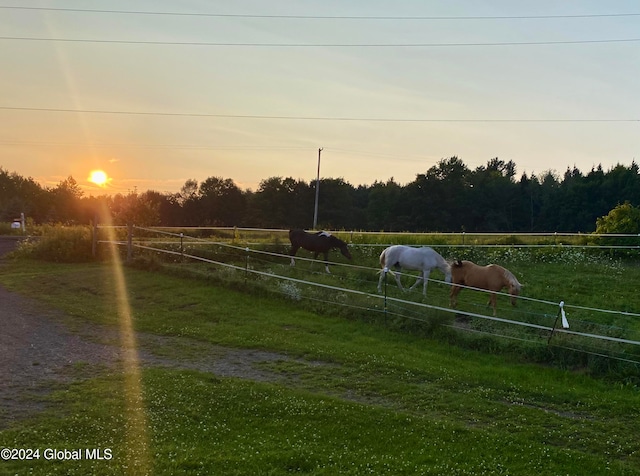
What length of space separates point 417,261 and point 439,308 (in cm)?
372

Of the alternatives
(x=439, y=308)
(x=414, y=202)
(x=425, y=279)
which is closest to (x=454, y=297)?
(x=425, y=279)

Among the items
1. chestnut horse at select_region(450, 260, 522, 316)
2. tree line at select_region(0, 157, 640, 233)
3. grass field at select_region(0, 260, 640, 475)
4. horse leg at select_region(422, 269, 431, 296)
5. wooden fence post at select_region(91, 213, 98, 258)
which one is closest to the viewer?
grass field at select_region(0, 260, 640, 475)

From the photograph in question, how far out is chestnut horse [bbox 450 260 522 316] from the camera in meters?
12.1

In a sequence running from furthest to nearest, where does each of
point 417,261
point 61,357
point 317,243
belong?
1. point 317,243
2. point 417,261
3. point 61,357

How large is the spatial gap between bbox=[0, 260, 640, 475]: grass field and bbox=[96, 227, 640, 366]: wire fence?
66 cm

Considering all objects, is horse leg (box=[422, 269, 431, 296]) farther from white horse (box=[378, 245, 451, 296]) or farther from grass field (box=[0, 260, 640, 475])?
grass field (box=[0, 260, 640, 475])

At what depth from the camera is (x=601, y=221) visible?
23.6m

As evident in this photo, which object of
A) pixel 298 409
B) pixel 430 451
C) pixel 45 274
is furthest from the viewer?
pixel 45 274

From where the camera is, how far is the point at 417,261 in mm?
14102

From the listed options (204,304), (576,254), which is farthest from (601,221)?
(204,304)

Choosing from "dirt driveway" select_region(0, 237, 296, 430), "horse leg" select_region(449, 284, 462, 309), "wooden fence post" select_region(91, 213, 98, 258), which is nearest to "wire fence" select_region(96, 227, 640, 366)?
"horse leg" select_region(449, 284, 462, 309)

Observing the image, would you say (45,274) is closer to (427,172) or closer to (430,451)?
(430,451)

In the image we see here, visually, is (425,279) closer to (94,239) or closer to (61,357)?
(61,357)

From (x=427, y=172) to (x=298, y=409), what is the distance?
62220 millimetres
